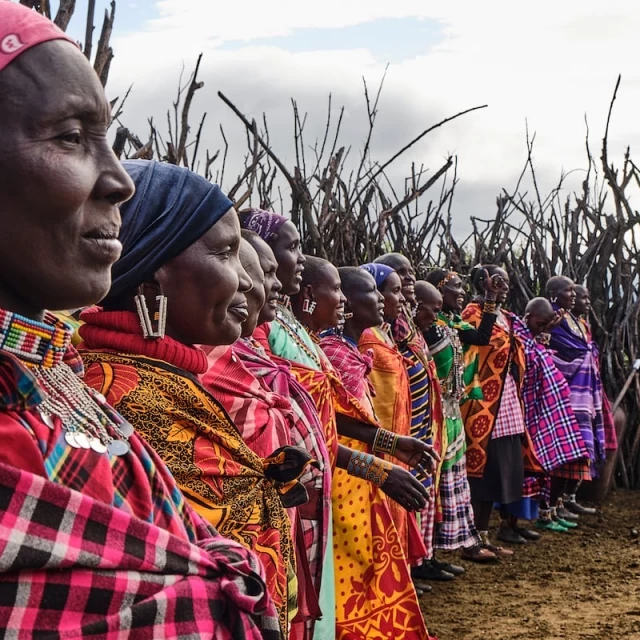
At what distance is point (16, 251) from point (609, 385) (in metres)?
9.30

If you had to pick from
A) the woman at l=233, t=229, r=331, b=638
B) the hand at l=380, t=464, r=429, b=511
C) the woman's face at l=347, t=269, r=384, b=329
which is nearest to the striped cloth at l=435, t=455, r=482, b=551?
the woman's face at l=347, t=269, r=384, b=329

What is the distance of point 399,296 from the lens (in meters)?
5.62

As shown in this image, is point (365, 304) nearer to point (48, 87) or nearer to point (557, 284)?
point (48, 87)

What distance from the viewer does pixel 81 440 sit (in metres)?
1.11

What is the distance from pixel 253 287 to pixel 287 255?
0.95 meters

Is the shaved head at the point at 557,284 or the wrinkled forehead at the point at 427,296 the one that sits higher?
the shaved head at the point at 557,284

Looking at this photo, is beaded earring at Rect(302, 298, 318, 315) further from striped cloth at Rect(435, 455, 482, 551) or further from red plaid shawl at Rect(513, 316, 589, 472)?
red plaid shawl at Rect(513, 316, 589, 472)

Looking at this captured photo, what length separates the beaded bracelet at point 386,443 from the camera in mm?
3535

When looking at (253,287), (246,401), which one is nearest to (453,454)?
(253,287)

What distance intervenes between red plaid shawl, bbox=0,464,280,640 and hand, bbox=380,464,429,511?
1986mm

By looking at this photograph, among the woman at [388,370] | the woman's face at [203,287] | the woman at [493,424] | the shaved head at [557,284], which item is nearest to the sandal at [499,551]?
the woman at [493,424]

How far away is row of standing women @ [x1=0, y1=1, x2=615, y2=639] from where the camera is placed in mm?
1028

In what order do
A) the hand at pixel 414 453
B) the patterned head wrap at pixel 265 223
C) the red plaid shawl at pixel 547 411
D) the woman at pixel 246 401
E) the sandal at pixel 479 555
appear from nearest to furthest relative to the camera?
1. the woman at pixel 246 401
2. the hand at pixel 414 453
3. the patterned head wrap at pixel 265 223
4. the sandal at pixel 479 555
5. the red plaid shawl at pixel 547 411

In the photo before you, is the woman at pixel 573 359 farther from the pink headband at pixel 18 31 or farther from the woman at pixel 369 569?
the pink headband at pixel 18 31
